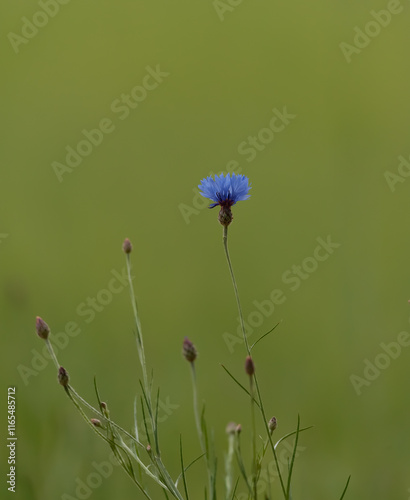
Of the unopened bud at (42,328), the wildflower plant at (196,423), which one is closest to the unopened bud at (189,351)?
the wildflower plant at (196,423)

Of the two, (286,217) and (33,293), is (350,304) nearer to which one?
(286,217)

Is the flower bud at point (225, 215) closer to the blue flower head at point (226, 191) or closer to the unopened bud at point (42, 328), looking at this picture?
the blue flower head at point (226, 191)

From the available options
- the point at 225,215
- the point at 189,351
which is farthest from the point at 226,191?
the point at 189,351

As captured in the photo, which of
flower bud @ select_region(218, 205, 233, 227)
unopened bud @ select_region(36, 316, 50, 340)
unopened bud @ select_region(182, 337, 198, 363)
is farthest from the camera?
flower bud @ select_region(218, 205, 233, 227)

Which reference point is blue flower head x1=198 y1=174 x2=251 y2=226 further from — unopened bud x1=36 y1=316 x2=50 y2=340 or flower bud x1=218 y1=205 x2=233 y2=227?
unopened bud x1=36 y1=316 x2=50 y2=340

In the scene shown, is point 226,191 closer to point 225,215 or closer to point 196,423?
point 225,215

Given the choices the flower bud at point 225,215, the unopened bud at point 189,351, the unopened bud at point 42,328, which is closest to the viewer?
the unopened bud at point 189,351

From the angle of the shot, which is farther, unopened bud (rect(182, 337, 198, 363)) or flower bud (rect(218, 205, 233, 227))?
flower bud (rect(218, 205, 233, 227))

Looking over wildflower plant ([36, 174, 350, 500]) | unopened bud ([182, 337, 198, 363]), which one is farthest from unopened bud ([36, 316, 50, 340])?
unopened bud ([182, 337, 198, 363])

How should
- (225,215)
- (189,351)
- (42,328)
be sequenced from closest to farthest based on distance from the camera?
(189,351)
(42,328)
(225,215)

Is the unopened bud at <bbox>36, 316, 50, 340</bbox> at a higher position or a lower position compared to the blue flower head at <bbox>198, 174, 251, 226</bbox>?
lower

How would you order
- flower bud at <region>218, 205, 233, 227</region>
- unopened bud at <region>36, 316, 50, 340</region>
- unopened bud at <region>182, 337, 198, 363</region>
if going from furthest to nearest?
flower bud at <region>218, 205, 233, 227</region>
unopened bud at <region>36, 316, 50, 340</region>
unopened bud at <region>182, 337, 198, 363</region>

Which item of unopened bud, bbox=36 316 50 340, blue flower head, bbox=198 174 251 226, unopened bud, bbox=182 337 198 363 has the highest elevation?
blue flower head, bbox=198 174 251 226
